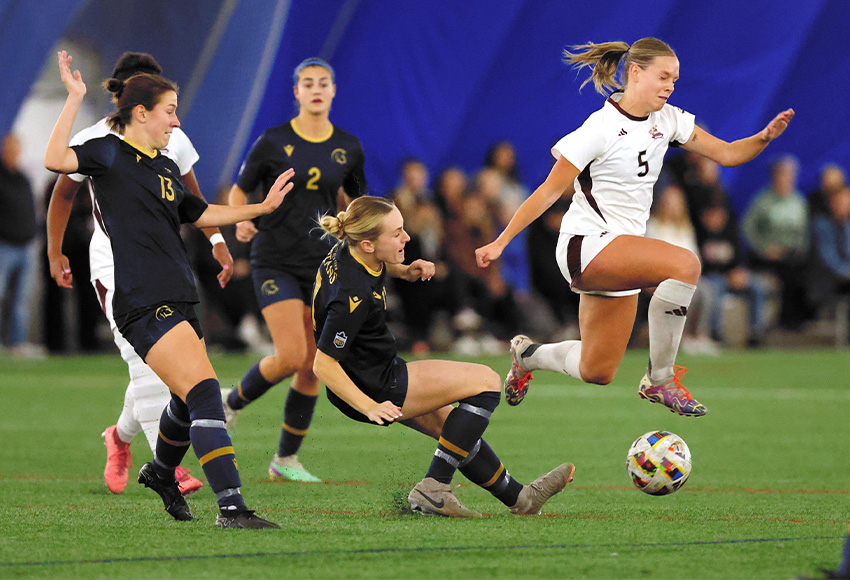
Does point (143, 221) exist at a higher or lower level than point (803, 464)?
higher

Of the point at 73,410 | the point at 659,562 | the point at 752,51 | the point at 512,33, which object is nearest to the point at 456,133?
the point at 512,33

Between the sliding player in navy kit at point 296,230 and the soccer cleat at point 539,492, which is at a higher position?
the sliding player in navy kit at point 296,230

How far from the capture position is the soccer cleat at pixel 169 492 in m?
5.28

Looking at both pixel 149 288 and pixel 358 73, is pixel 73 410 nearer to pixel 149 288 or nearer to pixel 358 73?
pixel 149 288

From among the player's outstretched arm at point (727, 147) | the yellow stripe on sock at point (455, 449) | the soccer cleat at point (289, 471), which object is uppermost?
the player's outstretched arm at point (727, 147)

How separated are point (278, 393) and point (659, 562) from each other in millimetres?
8067

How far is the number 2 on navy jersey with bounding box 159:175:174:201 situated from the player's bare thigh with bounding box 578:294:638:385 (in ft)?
7.87

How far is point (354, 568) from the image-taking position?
4.16m

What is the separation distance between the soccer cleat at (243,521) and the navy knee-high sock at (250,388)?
2283mm

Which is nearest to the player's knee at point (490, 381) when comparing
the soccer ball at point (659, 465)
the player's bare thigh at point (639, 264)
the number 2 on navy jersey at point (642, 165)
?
the soccer ball at point (659, 465)

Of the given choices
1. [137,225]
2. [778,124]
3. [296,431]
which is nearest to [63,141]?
[137,225]

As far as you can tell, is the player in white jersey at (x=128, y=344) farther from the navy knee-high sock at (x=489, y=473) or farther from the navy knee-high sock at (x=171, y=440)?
the navy knee-high sock at (x=489, y=473)

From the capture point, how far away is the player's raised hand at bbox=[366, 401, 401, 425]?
193 inches

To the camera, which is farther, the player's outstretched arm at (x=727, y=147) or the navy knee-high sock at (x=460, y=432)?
the player's outstretched arm at (x=727, y=147)
